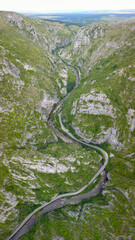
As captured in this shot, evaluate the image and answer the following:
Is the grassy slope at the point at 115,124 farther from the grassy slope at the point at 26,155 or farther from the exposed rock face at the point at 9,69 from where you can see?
the exposed rock face at the point at 9,69

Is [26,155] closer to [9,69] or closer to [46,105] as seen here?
[46,105]

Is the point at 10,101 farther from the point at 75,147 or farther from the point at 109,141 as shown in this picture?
the point at 109,141

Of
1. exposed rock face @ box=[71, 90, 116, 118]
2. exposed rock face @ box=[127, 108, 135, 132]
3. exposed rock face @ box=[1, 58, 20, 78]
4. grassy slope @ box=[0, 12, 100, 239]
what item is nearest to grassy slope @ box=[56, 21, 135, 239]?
exposed rock face @ box=[127, 108, 135, 132]

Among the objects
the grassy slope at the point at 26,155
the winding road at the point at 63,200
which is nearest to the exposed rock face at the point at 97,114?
the winding road at the point at 63,200

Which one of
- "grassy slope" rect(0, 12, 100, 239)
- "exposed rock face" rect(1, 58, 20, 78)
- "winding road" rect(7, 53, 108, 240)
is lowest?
"winding road" rect(7, 53, 108, 240)

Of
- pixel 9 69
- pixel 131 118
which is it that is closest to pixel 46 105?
pixel 9 69

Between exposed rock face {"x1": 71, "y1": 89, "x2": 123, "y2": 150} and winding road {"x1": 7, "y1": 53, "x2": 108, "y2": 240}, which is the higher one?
exposed rock face {"x1": 71, "y1": 89, "x2": 123, "y2": 150}

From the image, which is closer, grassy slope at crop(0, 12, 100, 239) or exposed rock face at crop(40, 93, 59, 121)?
grassy slope at crop(0, 12, 100, 239)

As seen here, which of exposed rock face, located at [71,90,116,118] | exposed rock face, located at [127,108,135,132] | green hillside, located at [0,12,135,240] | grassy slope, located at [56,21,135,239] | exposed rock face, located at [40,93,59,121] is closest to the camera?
grassy slope, located at [56,21,135,239]

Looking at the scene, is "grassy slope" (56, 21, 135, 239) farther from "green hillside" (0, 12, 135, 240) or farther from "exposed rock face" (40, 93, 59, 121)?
"exposed rock face" (40, 93, 59, 121)
